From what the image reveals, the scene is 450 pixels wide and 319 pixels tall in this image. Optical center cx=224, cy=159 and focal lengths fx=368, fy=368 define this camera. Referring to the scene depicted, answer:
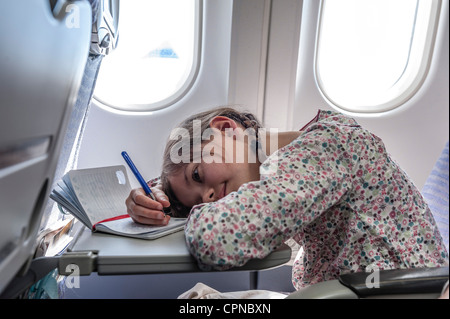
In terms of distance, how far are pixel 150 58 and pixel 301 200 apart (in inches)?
46.4

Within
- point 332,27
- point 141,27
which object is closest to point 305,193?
point 332,27

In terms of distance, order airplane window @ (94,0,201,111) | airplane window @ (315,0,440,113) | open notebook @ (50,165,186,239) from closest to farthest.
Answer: open notebook @ (50,165,186,239) < airplane window @ (315,0,440,113) < airplane window @ (94,0,201,111)

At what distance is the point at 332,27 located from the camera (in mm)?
1493

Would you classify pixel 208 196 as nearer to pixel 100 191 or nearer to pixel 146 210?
pixel 146 210

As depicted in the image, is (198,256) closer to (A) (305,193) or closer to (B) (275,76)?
(A) (305,193)

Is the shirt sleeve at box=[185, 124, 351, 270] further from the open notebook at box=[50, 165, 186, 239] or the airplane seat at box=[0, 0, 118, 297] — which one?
the airplane seat at box=[0, 0, 118, 297]

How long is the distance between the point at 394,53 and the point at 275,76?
442mm

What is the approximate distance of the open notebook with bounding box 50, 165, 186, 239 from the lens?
79cm

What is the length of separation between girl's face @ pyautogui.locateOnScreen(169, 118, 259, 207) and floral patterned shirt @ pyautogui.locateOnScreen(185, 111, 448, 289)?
168 mm

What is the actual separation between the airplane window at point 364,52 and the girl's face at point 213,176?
649 mm

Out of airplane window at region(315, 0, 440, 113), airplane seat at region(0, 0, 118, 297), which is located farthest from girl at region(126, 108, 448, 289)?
airplane window at region(315, 0, 440, 113)

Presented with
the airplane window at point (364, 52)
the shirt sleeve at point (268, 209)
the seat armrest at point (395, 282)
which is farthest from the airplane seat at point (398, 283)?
the airplane window at point (364, 52)

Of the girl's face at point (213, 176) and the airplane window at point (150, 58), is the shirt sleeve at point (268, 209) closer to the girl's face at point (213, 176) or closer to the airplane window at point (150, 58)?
the girl's face at point (213, 176)
